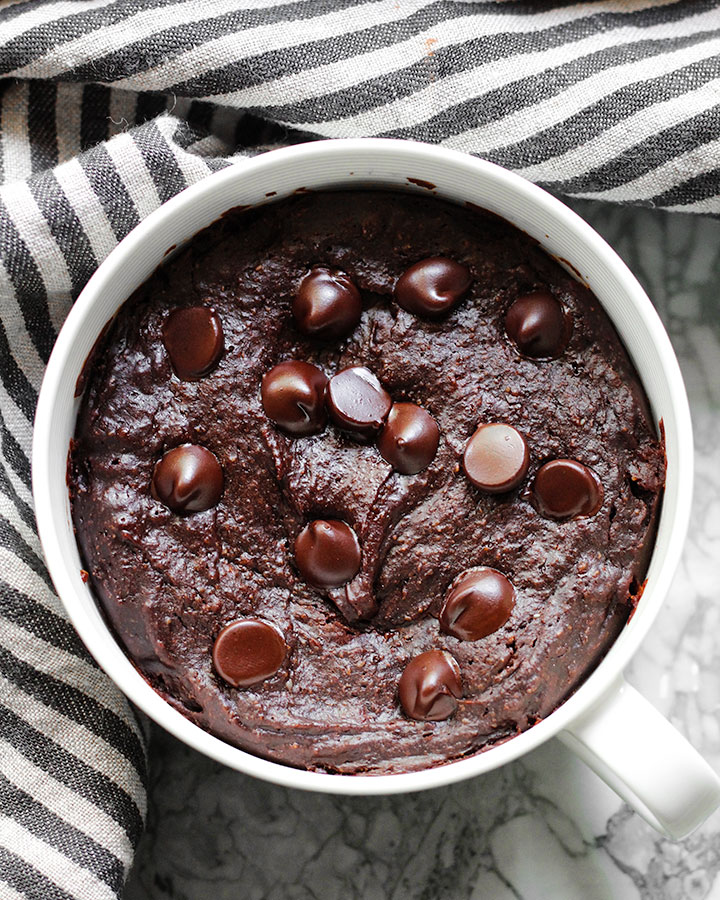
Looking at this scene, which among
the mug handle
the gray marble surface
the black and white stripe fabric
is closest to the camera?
the mug handle

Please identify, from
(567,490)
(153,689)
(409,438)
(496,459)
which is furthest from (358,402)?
(153,689)

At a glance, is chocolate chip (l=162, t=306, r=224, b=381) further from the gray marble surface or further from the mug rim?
the gray marble surface

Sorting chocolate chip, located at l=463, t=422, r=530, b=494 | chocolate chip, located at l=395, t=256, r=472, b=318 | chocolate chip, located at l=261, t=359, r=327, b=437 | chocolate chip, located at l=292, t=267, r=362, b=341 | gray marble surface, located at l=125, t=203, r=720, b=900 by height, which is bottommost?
gray marble surface, located at l=125, t=203, r=720, b=900

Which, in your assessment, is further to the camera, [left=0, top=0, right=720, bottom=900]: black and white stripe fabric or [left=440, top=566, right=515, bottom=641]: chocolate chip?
[left=0, top=0, right=720, bottom=900]: black and white stripe fabric

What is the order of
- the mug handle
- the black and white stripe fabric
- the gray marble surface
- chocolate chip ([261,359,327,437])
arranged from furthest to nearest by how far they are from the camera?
the gray marble surface → the black and white stripe fabric → chocolate chip ([261,359,327,437]) → the mug handle

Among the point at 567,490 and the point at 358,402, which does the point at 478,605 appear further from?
the point at 358,402

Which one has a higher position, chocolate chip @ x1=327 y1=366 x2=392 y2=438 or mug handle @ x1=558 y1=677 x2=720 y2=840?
chocolate chip @ x1=327 y1=366 x2=392 y2=438

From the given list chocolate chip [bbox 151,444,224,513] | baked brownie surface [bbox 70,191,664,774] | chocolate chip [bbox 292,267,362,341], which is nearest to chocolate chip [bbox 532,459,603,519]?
A: baked brownie surface [bbox 70,191,664,774]

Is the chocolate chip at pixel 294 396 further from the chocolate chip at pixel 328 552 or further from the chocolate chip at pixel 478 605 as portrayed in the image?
the chocolate chip at pixel 478 605
